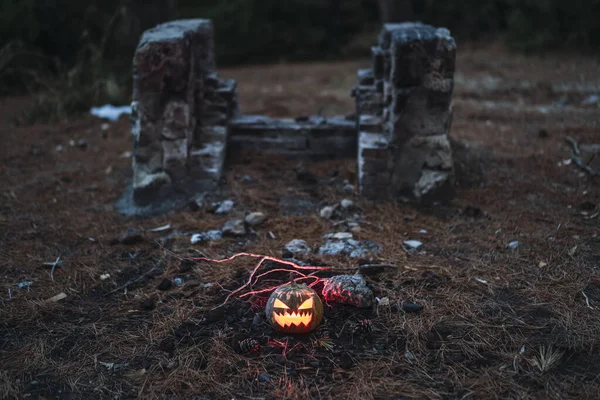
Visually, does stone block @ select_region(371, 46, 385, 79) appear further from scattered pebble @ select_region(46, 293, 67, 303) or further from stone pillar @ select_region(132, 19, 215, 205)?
scattered pebble @ select_region(46, 293, 67, 303)

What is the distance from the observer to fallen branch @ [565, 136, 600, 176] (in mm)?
5574

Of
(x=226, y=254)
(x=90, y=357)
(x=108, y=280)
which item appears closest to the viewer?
(x=90, y=357)

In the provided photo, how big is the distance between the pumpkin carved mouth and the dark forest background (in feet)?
21.6

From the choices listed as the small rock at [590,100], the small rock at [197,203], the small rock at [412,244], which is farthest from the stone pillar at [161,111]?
the small rock at [590,100]

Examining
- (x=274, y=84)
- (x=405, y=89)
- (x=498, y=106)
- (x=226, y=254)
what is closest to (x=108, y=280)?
(x=226, y=254)

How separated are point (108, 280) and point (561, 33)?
10.9m

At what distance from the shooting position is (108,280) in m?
3.97

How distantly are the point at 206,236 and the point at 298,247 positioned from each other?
2.59 feet

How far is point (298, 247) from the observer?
13.9 feet

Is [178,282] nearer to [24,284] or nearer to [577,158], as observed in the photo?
[24,284]

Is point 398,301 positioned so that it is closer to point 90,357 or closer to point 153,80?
point 90,357

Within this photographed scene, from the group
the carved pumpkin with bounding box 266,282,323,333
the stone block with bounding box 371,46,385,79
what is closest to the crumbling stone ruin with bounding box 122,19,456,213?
the stone block with bounding box 371,46,385,79

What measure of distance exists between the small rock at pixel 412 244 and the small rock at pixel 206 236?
56.2 inches

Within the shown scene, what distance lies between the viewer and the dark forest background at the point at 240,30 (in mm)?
9703
